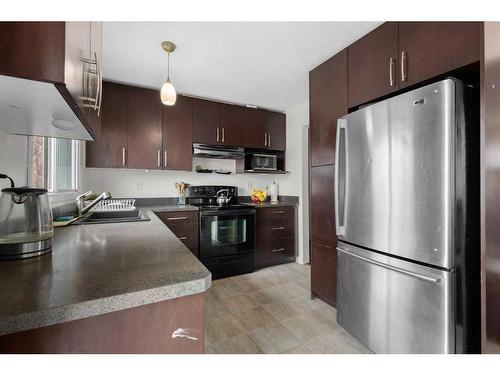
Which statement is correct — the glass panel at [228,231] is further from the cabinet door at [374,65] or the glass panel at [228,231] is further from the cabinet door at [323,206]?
the cabinet door at [374,65]

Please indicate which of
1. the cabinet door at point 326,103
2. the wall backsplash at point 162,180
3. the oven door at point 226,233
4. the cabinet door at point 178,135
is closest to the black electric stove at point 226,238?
the oven door at point 226,233

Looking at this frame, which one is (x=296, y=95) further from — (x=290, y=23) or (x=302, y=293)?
(x=302, y=293)

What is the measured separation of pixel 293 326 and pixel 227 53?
7.90 feet

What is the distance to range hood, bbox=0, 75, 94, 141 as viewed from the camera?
1.95 ft

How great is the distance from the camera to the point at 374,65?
170 centimetres

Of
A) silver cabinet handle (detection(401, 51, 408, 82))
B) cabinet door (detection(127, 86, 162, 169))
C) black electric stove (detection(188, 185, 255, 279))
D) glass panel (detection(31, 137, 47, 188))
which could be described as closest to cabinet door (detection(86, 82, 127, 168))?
cabinet door (detection(127, 86, 162, 169))

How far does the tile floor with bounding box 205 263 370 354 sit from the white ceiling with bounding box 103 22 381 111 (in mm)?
2326

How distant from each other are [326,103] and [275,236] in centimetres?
192

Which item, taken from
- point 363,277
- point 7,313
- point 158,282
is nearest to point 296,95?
point 363,277

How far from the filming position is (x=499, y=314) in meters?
1.18

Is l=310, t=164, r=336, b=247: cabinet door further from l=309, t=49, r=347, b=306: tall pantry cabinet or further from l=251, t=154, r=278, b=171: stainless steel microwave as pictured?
l=251, t=154, r=278, b=171: stainless steel microwave

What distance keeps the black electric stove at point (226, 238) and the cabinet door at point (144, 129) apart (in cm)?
70

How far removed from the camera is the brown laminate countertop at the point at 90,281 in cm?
49
